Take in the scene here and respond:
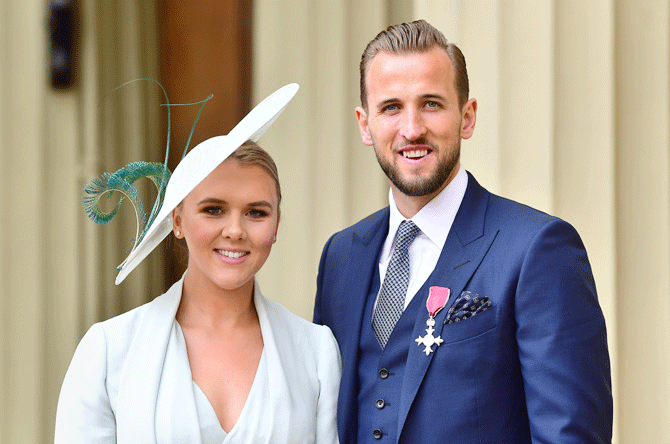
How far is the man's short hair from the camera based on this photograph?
64.1 inches

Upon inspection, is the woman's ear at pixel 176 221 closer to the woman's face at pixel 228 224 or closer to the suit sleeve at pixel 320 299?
the woman's face at pixel 228 224

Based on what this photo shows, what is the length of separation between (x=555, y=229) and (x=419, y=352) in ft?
1.32

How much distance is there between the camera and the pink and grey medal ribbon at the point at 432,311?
149cm

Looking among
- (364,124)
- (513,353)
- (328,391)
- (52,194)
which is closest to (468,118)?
(364,124)

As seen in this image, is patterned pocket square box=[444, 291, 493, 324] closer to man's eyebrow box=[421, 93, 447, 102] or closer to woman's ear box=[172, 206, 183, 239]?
man's eyebrow box=[421, 93, 447, 102]

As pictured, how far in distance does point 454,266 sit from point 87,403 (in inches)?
33.9

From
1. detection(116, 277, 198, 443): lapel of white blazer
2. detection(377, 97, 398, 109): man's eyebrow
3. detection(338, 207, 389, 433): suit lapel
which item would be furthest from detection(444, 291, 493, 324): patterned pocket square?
detection(116, 277, 198, 443): lapel of white blazer

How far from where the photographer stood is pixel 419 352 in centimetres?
150

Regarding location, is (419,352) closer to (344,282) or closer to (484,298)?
(484,298)

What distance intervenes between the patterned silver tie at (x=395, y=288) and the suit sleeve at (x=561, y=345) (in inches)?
11.4

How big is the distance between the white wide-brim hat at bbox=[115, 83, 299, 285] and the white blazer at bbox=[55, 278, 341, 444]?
0.18m

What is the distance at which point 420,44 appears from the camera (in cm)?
162

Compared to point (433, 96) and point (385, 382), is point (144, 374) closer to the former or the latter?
point (385, 382)

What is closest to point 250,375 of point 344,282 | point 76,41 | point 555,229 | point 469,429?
point 344,282
